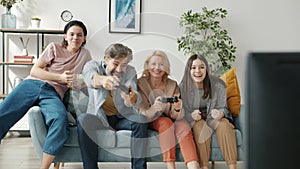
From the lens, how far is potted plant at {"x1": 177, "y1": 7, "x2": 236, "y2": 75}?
15.1 feet

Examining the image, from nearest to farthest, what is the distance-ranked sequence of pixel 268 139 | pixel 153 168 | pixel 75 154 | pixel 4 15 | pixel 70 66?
pixel 268 139 → pixel 75 154 → pixel 70 66 → pixel 153 168 → pixel 4 15

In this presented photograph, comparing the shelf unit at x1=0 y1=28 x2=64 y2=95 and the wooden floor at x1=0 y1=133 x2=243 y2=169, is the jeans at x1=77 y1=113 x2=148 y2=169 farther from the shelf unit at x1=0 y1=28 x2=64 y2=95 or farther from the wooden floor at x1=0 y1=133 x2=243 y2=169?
the shelf unit at x1=0 y1=28 x2=64 y2=95

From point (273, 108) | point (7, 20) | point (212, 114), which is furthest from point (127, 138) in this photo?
point (273, 108)

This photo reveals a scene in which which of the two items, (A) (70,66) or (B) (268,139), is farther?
(A) (70,66)

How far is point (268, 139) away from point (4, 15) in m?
4.56

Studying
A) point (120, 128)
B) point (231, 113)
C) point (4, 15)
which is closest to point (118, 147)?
point (120, 128)

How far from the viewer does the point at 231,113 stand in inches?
126

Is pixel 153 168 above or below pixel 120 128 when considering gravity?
below

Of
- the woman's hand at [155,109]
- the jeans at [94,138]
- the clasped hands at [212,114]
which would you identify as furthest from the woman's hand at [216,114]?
the jeans at [94,138]

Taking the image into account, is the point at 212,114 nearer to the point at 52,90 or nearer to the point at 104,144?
the point at 104,144

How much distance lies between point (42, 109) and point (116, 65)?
520mm

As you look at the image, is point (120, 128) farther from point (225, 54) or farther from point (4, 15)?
point (4, 15)

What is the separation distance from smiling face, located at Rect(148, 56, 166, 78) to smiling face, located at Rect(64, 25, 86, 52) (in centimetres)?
52

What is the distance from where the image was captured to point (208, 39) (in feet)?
15.3
